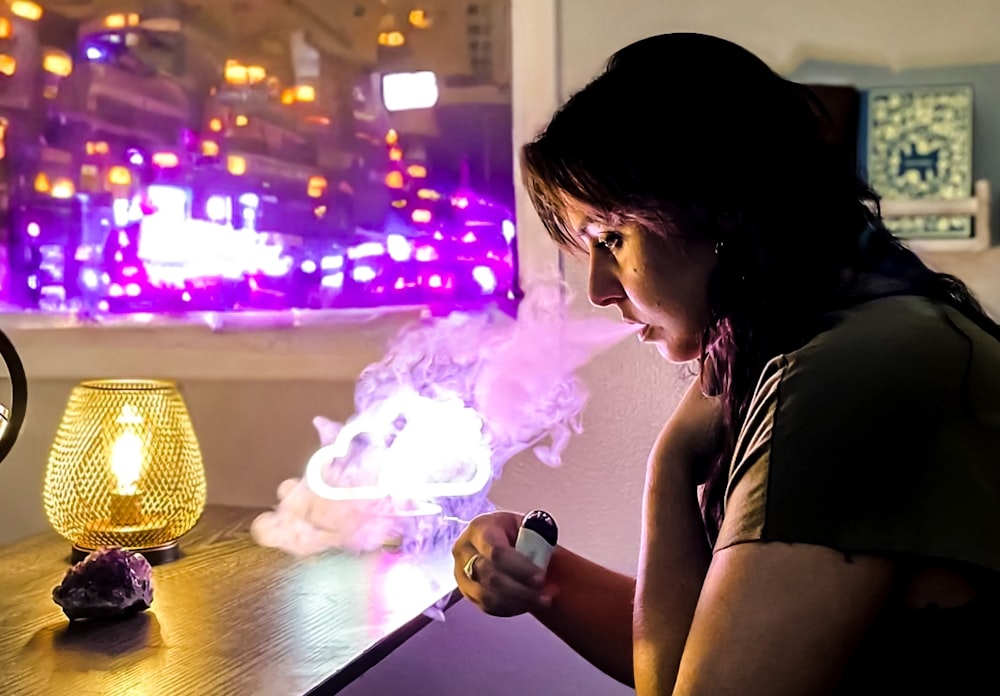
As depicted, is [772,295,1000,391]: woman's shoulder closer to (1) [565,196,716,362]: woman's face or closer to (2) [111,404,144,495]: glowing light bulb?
(1) [565,196,716,362]: woman's face

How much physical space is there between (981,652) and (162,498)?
103 centimetres

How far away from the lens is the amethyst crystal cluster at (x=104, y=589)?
3.43 feet

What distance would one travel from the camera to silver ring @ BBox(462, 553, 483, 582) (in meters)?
1.01

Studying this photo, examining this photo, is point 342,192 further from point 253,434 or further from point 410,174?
point 253,434

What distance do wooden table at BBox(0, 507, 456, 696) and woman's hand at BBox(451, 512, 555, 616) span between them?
99mm

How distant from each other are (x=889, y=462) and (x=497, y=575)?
45 centimetres

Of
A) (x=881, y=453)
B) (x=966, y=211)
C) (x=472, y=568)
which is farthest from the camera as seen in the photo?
(x=966, y=211)

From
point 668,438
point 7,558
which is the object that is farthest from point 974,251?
point 7,558

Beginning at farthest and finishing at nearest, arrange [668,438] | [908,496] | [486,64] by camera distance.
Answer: [486,64] → [668,438] → [908,496]

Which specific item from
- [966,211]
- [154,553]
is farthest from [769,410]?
[154,553]

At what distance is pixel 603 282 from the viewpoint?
2.99ft

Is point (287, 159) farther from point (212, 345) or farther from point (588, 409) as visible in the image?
point (588, 409)

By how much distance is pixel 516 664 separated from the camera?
1.54 metres

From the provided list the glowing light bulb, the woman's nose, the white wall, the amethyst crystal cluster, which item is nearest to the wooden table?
the amethyst crystal cluster
